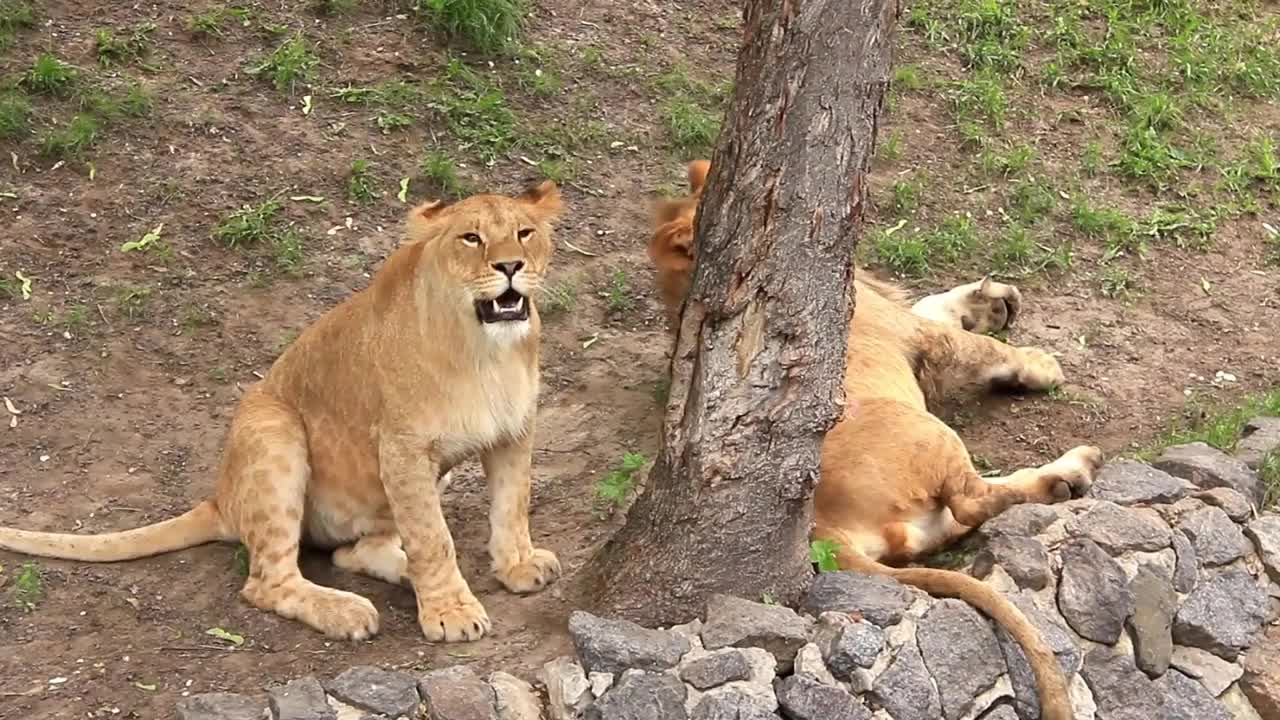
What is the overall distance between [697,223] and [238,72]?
4.59 m

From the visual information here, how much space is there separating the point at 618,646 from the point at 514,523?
33.3 inches

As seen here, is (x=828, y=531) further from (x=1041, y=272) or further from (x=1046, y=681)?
(x=1041, y=272)

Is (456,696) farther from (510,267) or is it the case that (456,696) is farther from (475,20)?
(475,20)

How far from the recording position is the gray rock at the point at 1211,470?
5.66m

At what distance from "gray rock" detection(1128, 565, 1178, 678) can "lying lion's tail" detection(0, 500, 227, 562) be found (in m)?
2.97

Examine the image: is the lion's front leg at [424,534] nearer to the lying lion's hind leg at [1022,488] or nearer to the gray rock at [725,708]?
the gray rock at [725,708]

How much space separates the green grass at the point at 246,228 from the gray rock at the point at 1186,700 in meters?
4.46

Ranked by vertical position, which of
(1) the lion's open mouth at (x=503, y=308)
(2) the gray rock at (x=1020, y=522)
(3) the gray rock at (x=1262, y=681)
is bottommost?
(3) the gray rock at (x=1262, y=681)

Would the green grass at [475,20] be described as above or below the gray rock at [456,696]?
above

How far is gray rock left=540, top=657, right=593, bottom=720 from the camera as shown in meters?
4.28

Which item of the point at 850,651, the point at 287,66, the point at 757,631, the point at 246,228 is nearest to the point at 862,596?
the point at 850,651

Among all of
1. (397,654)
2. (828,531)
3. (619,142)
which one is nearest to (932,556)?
(828,531)

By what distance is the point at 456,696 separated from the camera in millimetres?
4246

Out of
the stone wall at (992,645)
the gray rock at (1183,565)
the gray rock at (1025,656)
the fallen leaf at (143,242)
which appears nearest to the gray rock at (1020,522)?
the stone wall at (992,645)
